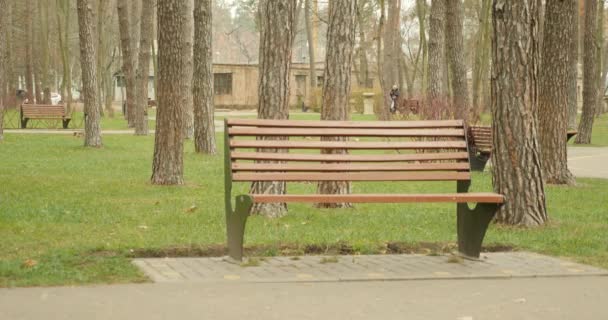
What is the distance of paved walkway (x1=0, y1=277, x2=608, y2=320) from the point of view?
5.52 m

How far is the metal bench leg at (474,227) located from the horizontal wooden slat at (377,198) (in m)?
0.29

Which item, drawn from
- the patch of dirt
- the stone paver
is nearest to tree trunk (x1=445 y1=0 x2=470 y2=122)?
the patch of dirt

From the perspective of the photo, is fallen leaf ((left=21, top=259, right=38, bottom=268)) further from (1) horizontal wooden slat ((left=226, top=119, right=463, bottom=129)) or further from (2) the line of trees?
(2) the line of trees

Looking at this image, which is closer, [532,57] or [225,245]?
[225,245]

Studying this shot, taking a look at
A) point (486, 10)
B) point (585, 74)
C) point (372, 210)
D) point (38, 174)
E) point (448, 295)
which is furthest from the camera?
point (486, 10)

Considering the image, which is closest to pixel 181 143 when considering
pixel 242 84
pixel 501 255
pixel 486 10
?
pixel 501 255

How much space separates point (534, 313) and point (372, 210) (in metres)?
5.19

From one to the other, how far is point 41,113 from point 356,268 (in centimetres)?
2782

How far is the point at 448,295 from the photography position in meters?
6.19

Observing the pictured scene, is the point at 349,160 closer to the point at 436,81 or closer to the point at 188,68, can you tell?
the point at 188,68

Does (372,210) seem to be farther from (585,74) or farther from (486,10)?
(486,10)

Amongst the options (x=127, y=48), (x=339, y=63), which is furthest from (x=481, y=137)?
(x=127, y=48)

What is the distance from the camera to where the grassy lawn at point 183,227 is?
23.4ft

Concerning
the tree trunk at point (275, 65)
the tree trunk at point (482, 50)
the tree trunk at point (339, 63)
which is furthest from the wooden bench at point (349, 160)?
the tree trunk at point (482, 50)
